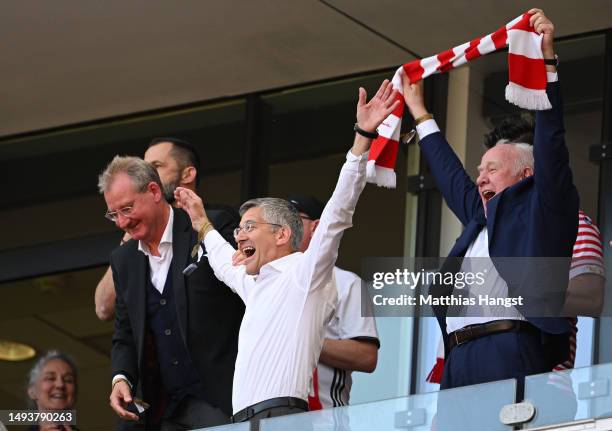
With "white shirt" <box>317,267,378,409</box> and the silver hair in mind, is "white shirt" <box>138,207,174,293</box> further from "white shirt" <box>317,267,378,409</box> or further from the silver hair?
the silver hair

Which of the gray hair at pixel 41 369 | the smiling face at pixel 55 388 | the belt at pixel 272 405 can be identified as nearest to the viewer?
the belt at pixel 272 405

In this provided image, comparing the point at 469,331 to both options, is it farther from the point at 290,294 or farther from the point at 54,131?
the point at 54,131

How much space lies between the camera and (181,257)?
6945mm

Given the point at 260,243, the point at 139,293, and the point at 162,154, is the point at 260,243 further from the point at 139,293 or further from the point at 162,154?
the point at 162,154

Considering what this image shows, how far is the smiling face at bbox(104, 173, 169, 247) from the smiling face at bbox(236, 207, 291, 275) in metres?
0.71

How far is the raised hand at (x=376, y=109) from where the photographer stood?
6.07 m

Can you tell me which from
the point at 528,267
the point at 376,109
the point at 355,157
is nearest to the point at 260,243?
the point at 355,157

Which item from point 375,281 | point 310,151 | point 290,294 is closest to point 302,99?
point 310,151

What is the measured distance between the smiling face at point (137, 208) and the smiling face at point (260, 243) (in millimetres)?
707

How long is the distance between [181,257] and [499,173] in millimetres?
1414

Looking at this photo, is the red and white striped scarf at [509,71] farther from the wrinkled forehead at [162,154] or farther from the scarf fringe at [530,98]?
the wrinkled forehead at [162,154]

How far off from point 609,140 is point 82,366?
4274 mm

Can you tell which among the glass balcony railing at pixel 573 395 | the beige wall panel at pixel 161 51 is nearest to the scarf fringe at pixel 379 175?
the glass balcony railing at pixel 573 395

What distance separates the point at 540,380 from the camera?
549cm
